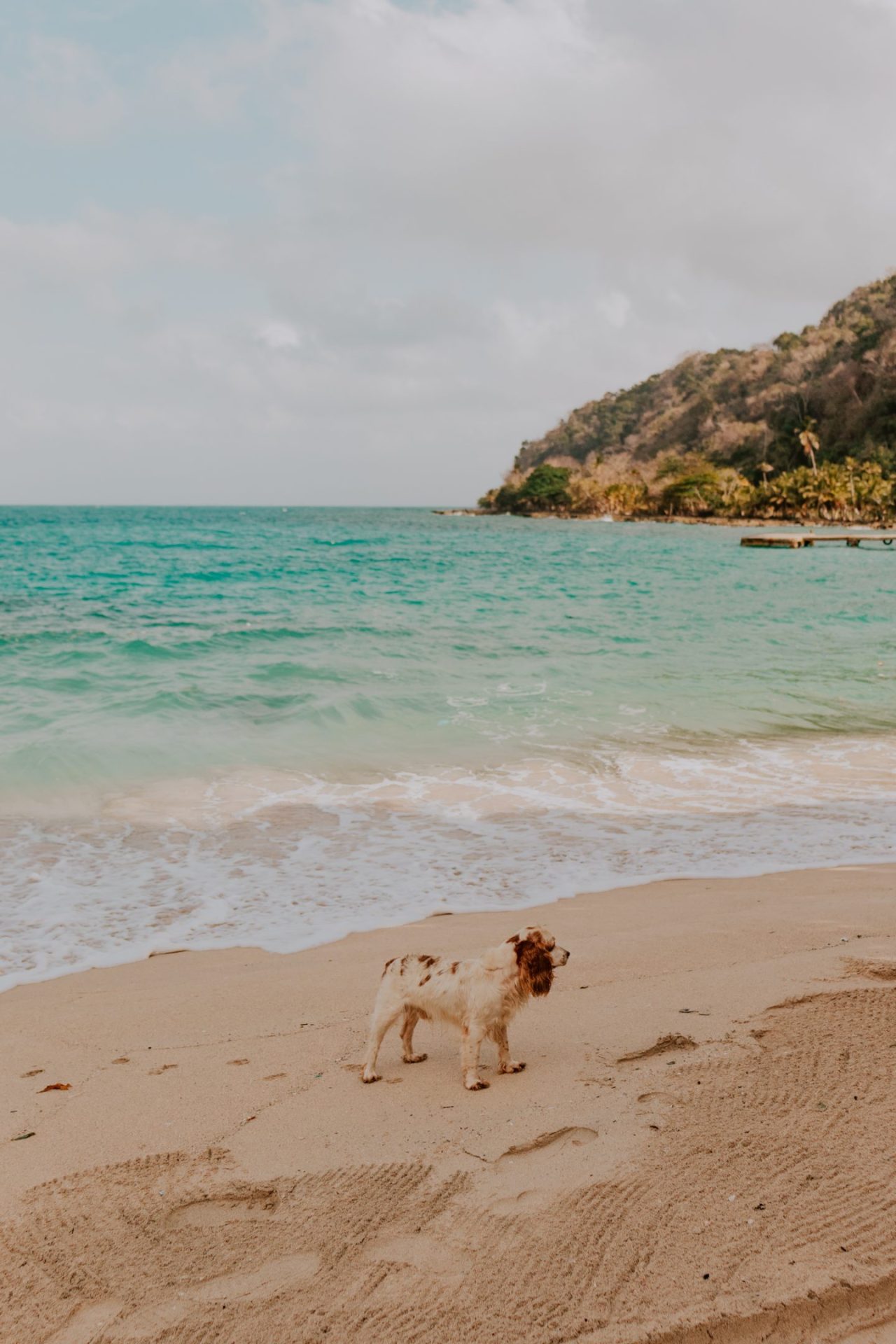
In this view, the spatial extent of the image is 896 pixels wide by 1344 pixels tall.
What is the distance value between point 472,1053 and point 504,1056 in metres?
0.14

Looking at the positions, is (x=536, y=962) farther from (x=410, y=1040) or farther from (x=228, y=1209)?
(x=228, y=1209)

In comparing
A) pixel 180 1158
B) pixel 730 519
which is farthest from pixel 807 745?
pixel 730 519

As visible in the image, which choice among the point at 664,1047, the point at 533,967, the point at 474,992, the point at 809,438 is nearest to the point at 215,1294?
the point at 474,992

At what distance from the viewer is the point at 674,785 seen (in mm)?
8812

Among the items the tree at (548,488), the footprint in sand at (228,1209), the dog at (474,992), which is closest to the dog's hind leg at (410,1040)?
the dog at (474,992)

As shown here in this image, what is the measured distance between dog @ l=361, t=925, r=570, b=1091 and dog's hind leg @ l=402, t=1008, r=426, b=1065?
0.14 feet

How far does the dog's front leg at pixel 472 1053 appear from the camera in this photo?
318 centimetres

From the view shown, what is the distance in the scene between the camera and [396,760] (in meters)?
9.92

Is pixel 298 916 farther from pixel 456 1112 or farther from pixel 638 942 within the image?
pixel 456 1112

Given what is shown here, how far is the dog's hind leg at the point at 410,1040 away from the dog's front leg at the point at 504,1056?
1.11 feet

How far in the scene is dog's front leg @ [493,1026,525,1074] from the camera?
3.24 meters

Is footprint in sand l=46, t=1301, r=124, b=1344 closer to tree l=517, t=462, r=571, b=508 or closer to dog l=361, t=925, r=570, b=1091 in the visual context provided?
dog l=361, t=925, r=570, b=1091

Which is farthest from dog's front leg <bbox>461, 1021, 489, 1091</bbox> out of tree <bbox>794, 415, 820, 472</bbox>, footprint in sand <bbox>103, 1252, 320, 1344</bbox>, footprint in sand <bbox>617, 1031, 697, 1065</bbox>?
tree <bbox>794, 415, 820, 472</bbox>

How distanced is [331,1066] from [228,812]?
16.0ft
